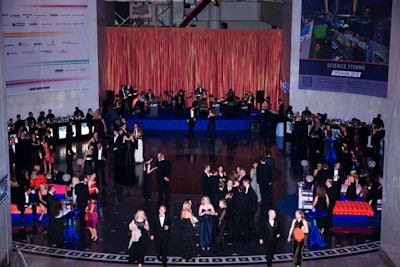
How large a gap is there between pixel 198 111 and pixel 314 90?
4989 mm

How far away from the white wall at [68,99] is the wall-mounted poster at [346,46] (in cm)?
784

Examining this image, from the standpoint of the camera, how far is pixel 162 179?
17688 millimetres

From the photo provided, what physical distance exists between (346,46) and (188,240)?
13.4 m

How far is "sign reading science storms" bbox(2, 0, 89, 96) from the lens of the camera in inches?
965

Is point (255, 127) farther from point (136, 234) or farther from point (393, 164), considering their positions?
point (136, 234)

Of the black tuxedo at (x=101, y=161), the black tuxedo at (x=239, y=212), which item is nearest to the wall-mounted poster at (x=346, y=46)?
the black tuxedo at (x=101, y=161)

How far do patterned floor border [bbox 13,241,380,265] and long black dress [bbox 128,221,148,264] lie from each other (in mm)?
837

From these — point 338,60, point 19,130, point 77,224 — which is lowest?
point 77,224

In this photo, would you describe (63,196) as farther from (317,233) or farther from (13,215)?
(317,233)

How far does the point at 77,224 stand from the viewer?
15906mm

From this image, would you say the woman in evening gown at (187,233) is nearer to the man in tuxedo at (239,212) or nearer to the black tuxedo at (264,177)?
the man in tuxedo at (239,212)

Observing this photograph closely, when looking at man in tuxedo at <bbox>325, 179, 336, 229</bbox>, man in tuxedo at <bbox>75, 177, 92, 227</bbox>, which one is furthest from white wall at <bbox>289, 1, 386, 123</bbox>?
man in tuxedo at <bbox>75, 177, 92, 227</bbox>

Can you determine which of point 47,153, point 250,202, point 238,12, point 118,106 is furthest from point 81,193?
point 238,12

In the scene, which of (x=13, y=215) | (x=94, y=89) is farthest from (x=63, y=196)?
(x=94, y=89)
